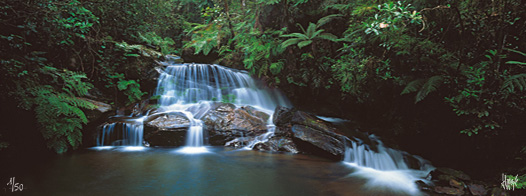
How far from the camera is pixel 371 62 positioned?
5.13 meters

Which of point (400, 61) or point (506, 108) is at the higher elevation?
point (400, 61)

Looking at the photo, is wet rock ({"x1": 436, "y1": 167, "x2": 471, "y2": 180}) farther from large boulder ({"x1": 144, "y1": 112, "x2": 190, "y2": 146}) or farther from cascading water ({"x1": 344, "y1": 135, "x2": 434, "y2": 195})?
large boulder ({"x1": 144, "y1": 112, "x2": 190, "y2": 146})

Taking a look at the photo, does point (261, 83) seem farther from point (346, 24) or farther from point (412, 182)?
point (412, 182)

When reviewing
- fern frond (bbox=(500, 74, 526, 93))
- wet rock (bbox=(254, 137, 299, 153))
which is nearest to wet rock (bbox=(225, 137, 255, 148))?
wet rock (bbox=(254, 137, 299, 153))

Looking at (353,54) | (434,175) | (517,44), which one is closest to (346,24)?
(353,54)

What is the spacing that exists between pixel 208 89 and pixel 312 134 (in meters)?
5.18

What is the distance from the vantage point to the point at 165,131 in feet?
21.6

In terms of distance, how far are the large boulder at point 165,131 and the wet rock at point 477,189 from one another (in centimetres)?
598

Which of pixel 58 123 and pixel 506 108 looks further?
pixel 58 123

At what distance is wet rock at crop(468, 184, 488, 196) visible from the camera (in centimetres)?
357

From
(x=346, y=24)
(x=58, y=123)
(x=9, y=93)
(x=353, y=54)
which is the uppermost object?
(x=346, y=24)

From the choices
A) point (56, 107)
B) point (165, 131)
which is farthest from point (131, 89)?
point (56, 107)

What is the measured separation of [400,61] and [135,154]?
19.5ft
